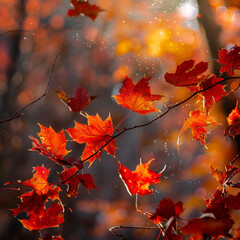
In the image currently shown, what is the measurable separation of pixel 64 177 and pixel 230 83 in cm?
99

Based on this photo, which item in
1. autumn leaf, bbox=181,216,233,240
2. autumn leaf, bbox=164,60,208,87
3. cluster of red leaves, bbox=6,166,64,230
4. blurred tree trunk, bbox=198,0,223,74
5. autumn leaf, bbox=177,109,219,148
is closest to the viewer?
autumn leaf, bbox=181,216,233,240

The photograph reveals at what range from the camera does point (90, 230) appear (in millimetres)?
4438

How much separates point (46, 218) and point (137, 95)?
66 cm

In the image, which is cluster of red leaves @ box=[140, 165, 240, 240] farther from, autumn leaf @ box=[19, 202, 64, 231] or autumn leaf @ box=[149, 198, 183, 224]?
autumn leaf @ box=[19, 202, 64, 231]

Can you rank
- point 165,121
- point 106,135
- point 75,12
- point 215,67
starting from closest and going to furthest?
point 106,135
point 215,67
point 75,12
point 165,121

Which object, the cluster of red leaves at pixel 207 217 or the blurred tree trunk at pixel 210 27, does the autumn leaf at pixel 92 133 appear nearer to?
the cluster of red leaves at pixel 207 217

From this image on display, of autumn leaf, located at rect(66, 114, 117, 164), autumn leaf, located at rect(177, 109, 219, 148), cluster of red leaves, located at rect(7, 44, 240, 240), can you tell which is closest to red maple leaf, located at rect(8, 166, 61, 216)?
cluster of red leaves, located at rect(7, 44, 240, 240)

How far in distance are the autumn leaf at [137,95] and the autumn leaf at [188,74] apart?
87 millimetres

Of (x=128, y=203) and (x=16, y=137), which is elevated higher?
(x=16, y=137)

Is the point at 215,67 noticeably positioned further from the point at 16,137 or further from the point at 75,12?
the point at 16,137

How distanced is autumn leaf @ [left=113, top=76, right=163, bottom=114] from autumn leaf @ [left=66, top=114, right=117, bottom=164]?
10 centimetres

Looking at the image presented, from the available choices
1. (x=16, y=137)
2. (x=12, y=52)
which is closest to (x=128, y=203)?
(x=16, y=137)

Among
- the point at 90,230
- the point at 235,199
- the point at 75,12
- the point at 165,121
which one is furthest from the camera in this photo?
the point at 165,121

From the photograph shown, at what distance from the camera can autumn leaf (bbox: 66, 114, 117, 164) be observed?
2.95ft
